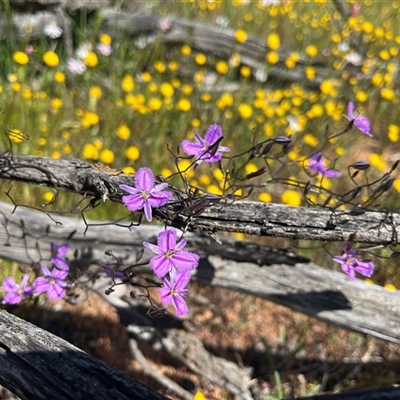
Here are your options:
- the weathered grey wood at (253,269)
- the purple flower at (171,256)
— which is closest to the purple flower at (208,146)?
the purple flower at (171,256)

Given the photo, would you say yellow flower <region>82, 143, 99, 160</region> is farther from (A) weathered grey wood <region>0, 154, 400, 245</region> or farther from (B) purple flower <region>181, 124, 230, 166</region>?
(B) purple flower <region>181, 124, 230, 166</region>

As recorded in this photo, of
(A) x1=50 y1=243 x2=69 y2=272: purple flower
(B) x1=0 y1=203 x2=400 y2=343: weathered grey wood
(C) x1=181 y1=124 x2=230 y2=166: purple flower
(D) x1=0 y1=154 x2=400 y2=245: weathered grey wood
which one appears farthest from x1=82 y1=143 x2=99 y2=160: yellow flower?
(C) x1=181 y1=124 x2=230 y2=166: purple flower

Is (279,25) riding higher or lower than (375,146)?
higher

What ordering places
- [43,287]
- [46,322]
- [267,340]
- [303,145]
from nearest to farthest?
[43,287] < [46,322] < [267,340] < [303,145]

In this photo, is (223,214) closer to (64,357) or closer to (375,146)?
(64,357)

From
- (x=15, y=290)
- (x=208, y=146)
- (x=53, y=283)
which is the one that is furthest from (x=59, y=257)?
(x=208, y=146)

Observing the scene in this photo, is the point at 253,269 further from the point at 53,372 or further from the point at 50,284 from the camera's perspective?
the point at 53,372

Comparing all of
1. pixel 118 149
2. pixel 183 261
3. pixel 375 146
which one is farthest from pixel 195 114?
pixel 183 261
